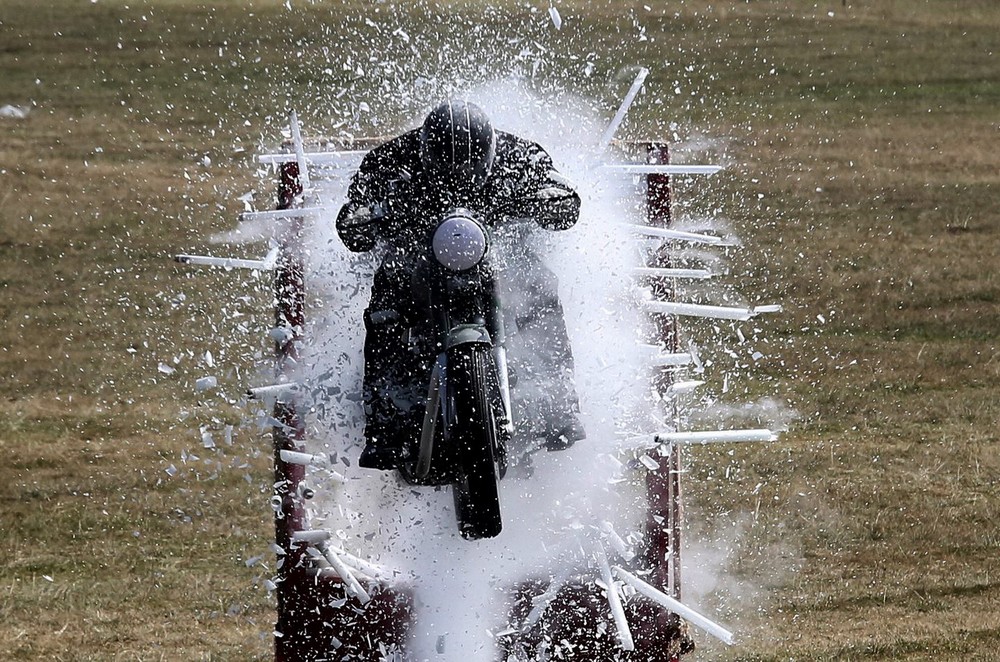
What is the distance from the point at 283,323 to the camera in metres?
2.94

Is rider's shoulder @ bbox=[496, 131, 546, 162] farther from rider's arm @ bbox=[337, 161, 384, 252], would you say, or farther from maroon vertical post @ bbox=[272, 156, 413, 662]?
maroon vertical post @ bbox=[272, 156, 413, 662]

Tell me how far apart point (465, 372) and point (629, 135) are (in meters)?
2.04

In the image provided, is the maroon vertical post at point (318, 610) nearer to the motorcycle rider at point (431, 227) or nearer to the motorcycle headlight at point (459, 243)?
the motorcycle rider at point (431, 227)

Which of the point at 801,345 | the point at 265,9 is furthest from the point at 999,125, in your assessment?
the point at 265,9

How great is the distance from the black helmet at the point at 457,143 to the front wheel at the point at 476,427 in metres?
0.49

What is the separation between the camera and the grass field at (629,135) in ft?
11.3

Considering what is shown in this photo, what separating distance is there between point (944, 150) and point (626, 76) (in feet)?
4.95

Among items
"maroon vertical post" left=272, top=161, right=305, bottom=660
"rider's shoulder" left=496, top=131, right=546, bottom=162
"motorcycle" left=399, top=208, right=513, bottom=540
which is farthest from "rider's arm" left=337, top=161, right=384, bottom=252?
"maroon vertical post" left=272, top=161, right=305, bottom=660

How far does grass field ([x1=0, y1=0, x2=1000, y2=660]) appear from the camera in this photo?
3.45m

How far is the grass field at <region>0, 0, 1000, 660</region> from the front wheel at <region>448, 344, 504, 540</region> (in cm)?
144

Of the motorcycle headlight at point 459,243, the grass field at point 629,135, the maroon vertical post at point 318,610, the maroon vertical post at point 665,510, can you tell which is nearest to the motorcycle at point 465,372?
the motorcycle headlight at point 459,243

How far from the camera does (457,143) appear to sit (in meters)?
2.29

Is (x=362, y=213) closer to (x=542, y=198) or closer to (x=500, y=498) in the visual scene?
(x=542, y=198)

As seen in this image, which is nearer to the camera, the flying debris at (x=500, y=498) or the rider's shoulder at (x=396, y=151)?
the rider's shoulder at (x=396, y=151)
